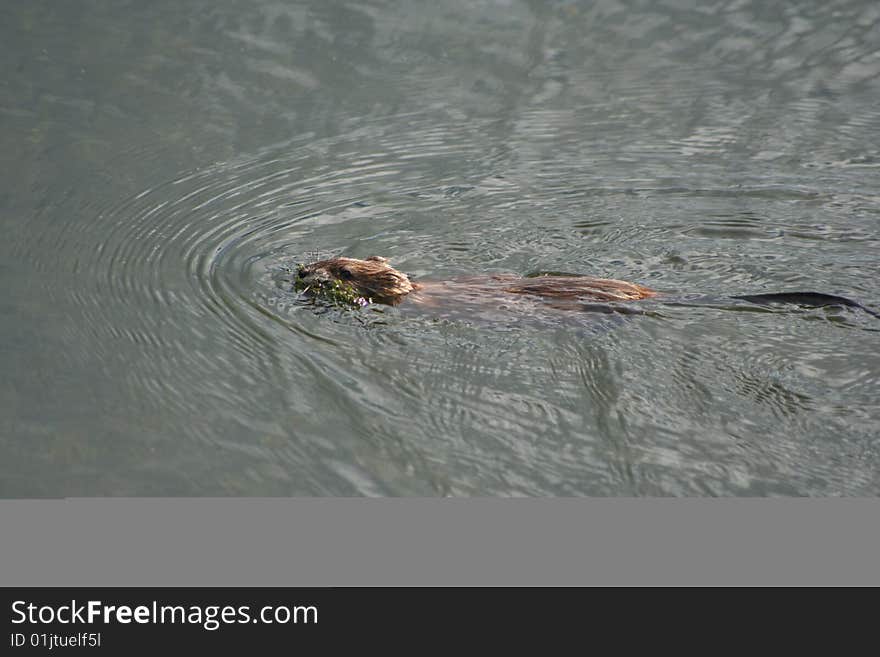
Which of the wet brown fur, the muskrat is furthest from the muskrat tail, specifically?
the wet brown fur

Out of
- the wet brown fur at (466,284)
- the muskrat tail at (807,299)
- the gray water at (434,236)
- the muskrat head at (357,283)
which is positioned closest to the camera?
the gray water at (434,236)

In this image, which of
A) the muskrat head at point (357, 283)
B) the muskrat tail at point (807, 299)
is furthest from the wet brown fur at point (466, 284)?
the muskrat tail at point (807, 299)

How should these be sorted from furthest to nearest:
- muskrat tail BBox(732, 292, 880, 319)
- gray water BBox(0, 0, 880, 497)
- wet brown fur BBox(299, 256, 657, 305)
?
1. wet brown fur BBox(299, 256, 657, 305)
2. muskrat tail BBox(732, 292, 880, 319)
3. gray water BBox(0, 0, 880, 497)

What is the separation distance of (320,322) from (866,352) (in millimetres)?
2759

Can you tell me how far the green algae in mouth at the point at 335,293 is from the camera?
231 inches

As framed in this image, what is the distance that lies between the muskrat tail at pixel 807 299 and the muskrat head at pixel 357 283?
6.01ft

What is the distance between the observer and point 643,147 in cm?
780

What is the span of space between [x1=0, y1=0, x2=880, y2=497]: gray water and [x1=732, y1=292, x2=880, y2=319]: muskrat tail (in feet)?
0.18

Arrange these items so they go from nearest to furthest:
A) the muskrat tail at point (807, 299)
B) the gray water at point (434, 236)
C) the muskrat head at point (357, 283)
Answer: the gray water at point (434, 236) < the muskrat tail at point (807, 299) < the muskrat head at point (357, 283)

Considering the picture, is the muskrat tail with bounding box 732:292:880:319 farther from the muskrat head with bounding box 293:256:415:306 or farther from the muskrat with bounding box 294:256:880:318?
the muskrat head with bounding box 293:256:415:306

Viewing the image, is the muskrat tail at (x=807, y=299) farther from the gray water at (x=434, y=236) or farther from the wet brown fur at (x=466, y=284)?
the wet brown fur at (x=466, y=284)

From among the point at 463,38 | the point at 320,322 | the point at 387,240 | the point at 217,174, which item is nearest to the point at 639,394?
the point at 320,322

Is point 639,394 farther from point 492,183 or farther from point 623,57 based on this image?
point 623,57

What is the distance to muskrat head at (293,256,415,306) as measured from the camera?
588cm
